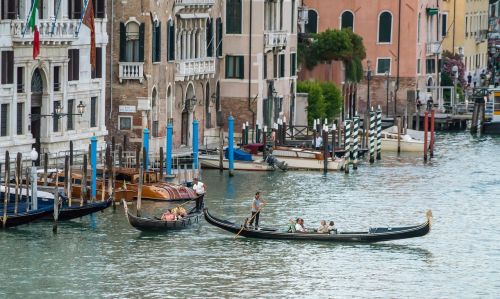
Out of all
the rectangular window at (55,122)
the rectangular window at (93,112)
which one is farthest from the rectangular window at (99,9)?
the rectangular window at (55,122)

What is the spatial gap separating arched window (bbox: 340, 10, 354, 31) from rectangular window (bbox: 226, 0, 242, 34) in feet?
64.5

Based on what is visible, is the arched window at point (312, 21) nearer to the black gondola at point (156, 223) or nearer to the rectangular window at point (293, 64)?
the rectangular window at point (293, 64)

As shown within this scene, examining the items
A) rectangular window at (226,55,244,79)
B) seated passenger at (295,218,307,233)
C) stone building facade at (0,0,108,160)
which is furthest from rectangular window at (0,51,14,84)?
rectangular window at (226,55,244,79)

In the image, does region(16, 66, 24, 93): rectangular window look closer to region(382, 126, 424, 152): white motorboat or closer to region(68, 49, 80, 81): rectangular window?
region(68, 49, 80, 81): rectangular window

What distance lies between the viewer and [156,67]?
75.4 metres

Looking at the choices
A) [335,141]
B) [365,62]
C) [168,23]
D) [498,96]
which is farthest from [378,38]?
[168,23]

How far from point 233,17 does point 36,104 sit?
1757 cm

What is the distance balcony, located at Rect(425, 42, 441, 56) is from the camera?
352 feet

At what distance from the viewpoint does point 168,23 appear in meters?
76.4

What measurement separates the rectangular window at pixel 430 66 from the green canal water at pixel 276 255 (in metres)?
36.4

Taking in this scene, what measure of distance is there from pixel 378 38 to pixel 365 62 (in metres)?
1.31

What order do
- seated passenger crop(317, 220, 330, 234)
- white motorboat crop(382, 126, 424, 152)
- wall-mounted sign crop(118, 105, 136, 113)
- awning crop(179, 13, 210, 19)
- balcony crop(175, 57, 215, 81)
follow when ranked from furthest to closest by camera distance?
white motorboat crop(382, 126, 424, 152), balcony crop(175, 57, 215, 81), awning crop(179, 13, 210, 19), wall-mounted sign crop(118, 105, 136, 113), seated passenger crop(317, 220, 330, 234)

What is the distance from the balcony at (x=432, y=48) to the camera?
107312 mm

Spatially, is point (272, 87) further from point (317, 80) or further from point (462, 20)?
point (462, 20)
